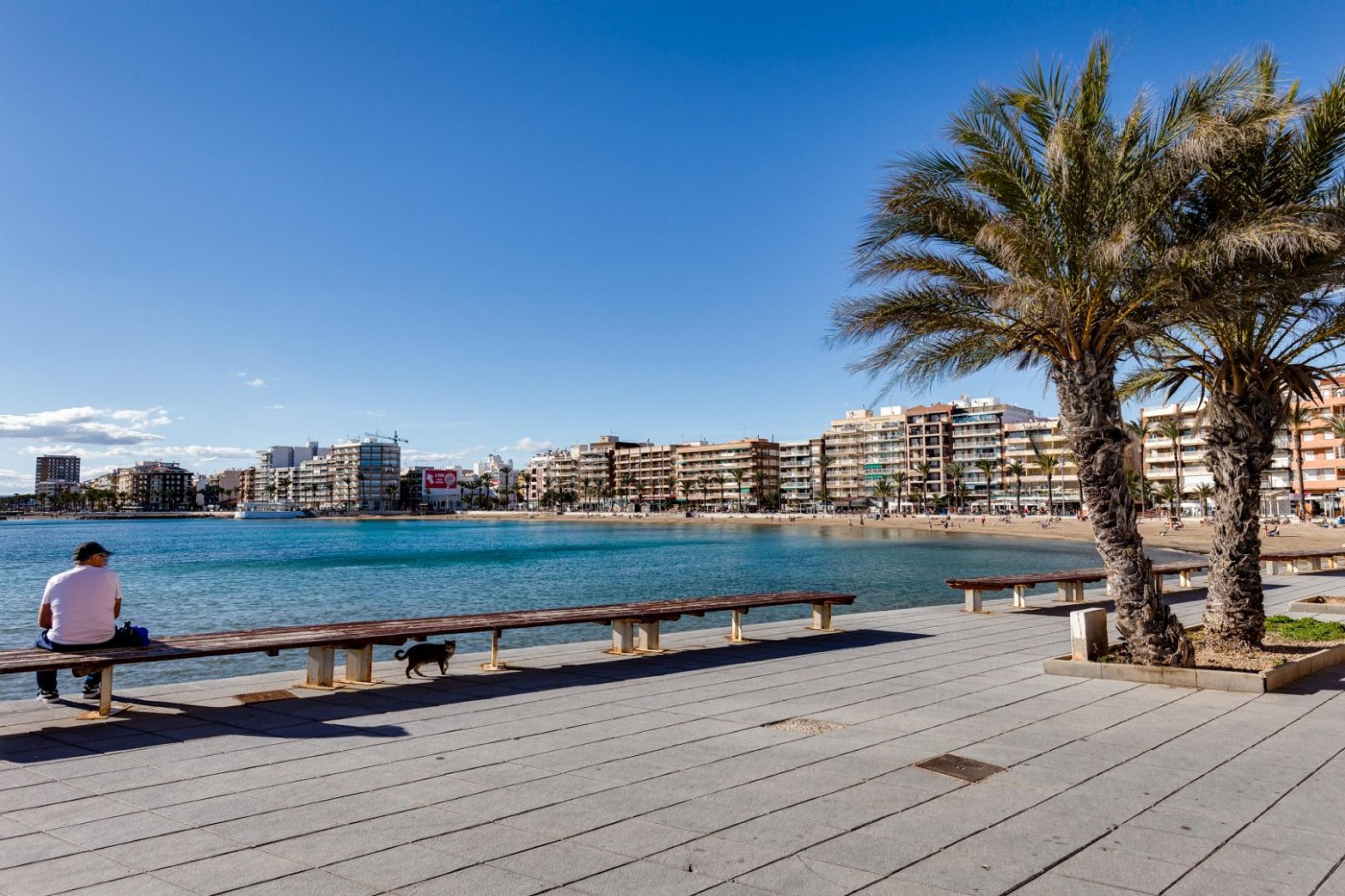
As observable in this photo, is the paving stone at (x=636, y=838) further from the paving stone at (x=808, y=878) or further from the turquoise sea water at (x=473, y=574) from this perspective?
the turquoise sea water at (x=473, y=574)

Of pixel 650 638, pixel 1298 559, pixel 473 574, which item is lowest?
pixel 473 574

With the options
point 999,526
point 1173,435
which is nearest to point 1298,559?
point 999,526

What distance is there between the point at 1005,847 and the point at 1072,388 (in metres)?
6.30

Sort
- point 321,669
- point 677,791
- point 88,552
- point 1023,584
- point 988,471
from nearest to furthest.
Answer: point 677,791
point 88,552
point 321,669
point 1023,584
point 988,471

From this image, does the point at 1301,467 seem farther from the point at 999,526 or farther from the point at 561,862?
the point at 561,862

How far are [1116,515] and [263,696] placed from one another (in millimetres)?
9066

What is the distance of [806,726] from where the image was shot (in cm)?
708

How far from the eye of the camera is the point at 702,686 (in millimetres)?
8742

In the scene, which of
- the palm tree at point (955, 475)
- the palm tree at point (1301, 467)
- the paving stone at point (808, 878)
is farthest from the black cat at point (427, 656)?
the palm tree at point (955, 475)

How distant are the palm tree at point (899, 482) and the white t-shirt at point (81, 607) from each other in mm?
144505

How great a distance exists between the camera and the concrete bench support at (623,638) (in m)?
10.9

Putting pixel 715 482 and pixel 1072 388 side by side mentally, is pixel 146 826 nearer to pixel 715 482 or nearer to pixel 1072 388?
pixel 1072 388

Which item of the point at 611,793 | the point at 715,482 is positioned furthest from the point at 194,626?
the point at 715,482

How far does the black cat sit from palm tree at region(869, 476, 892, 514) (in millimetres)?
135731
